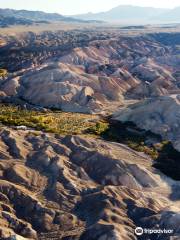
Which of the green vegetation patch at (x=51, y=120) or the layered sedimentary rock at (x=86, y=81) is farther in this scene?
the layered sedimentary rock at (x=86, y=81)

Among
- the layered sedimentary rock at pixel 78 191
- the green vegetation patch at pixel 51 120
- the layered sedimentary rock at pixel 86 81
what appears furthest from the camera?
the layered sedimentary rock at pixel 86 81

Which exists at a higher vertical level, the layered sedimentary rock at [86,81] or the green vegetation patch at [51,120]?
the layered sedimentary rock at [86,81]

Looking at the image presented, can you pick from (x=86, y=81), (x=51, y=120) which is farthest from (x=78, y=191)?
(x=86, y=81)

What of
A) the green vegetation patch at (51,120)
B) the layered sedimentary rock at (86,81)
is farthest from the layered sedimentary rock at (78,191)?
the layered sedimentary rock at (86,81)

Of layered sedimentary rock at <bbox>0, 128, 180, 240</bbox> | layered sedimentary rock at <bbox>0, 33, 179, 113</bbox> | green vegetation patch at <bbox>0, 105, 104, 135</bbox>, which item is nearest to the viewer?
layered sedimentary rock at <bbox>0, 128, 180, 240</bbox>

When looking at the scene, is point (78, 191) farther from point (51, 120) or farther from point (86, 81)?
point (86, 81)

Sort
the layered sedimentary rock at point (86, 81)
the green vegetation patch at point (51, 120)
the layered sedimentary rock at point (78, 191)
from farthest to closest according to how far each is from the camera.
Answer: the layered sedimentary rock at point (86, 81) < the green vegetation patch at point (51, 120) < the layered sedimentary rock at point (78, 191)

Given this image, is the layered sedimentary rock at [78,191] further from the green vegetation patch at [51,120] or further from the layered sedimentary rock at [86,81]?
the layered sedimentary rock at [86,81]

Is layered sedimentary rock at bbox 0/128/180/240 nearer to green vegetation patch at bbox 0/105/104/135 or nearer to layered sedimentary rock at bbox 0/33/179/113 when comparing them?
green vegetation patch at bbox 0/105/104/135

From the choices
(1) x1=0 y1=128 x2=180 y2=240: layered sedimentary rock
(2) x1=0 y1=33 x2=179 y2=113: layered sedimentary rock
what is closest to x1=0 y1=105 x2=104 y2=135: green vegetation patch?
(2) x1=0 y1=33 x2=179 y2=113: layered sedimentary rock

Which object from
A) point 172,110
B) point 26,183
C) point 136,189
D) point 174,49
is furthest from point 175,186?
point 174,49

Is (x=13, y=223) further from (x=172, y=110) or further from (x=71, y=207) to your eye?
(x=172, y=110)
